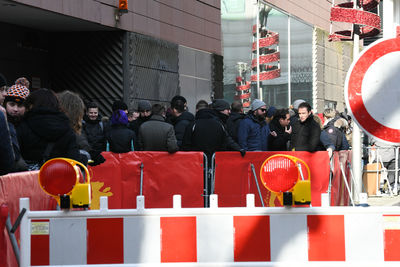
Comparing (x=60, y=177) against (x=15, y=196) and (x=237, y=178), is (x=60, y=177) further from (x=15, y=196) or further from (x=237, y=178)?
(x=237, y=178)

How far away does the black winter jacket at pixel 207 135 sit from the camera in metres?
12.3

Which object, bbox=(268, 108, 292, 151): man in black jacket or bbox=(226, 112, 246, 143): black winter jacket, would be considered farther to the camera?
bbox=(268, 108, 292, 151): man in black jacket

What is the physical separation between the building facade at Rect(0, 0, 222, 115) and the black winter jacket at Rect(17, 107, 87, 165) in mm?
10348

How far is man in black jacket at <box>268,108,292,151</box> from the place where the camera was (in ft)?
47.0

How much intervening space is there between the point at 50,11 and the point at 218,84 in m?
12.6

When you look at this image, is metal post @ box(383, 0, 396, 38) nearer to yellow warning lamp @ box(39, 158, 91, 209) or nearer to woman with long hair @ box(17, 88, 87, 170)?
woman with long hair @ box(17, 88, 87, 170)

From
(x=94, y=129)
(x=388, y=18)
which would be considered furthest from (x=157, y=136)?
(x=388, y=18)

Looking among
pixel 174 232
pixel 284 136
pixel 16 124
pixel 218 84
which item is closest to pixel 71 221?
pixel 174 232

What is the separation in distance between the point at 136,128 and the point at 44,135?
6521 millimetres

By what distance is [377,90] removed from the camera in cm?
551

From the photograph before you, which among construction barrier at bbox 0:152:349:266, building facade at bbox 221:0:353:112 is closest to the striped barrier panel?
construction barrier at bbox 0:152:349:266

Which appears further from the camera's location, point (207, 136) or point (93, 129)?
point (93, 129)

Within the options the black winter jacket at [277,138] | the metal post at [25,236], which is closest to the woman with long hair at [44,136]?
the metal post at [25,236]

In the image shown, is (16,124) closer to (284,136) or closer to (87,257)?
(87,257)
